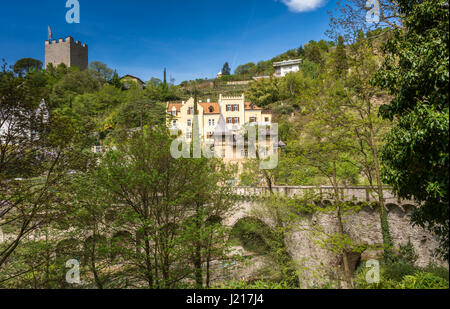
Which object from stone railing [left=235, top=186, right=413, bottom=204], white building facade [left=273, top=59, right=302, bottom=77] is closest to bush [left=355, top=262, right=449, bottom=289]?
stone railing [left=235, top=186, right=413, bottom=204]

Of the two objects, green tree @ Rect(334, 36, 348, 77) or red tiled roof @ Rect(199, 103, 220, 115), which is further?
red tiled roof @ Rect(199, 103, 220, 115)

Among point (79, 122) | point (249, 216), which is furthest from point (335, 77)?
point (249, 216)

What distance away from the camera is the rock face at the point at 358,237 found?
13562mm

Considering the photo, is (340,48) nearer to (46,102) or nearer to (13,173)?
(46,102)

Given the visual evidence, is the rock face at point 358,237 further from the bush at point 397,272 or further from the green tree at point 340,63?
the green tree at point 340,63

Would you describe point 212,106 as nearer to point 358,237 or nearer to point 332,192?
point 332,192

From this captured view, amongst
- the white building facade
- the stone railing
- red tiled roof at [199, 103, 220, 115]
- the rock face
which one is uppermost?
the white building facade

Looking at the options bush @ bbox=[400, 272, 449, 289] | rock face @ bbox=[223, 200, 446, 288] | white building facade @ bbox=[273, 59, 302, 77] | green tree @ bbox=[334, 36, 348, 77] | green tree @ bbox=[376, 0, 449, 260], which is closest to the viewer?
green tree @ bbox=[376, 0, 449, 260]

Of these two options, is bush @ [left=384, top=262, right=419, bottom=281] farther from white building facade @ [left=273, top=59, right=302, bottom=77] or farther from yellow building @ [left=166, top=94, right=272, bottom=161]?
white building facade @ [left=273, top=59, right=302, bottom=77]

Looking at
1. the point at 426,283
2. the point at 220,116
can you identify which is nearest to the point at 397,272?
the point at 426,283

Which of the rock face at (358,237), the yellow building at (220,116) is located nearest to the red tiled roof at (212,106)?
the yellow building at (220,116)

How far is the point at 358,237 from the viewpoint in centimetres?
1595

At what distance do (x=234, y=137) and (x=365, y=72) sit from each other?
23443mm

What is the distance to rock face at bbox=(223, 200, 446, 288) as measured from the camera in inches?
534
